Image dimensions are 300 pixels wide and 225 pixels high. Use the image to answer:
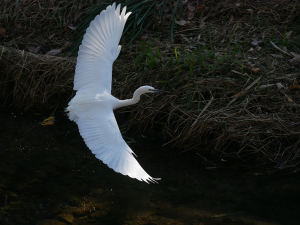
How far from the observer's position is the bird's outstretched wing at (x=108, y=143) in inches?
102

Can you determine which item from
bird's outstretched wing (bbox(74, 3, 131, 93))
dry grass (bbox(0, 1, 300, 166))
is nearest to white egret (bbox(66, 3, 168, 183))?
bird's outstretched wing (bbox(74, 3, 131, 93))

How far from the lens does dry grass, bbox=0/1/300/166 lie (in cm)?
375

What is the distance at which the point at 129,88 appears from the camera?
14.7ft

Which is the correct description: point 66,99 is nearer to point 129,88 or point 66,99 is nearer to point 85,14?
point 129,88

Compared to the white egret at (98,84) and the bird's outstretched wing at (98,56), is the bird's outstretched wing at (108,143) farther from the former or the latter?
the bird's outstretched wing at (98,56)

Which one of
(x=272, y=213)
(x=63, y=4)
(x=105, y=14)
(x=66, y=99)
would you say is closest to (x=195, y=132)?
(x=272, y=213)

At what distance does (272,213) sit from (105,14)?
225cm

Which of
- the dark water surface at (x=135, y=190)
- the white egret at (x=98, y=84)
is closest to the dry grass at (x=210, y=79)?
the dark water surface at (x=135, y=190)

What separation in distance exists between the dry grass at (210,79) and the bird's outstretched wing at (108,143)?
3.36 feet

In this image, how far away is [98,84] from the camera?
11.7 ft

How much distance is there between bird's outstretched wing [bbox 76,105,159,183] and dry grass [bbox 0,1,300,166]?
102 centimetres

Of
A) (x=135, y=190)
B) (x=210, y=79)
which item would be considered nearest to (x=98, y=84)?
(x=135, y=190)

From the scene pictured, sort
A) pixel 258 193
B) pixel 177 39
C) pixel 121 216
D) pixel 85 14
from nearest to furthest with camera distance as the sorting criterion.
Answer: pixel 121 216 → pixel 258 193 → pixel 177 39 → pixel 85 14

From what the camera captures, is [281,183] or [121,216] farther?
[281,183]
